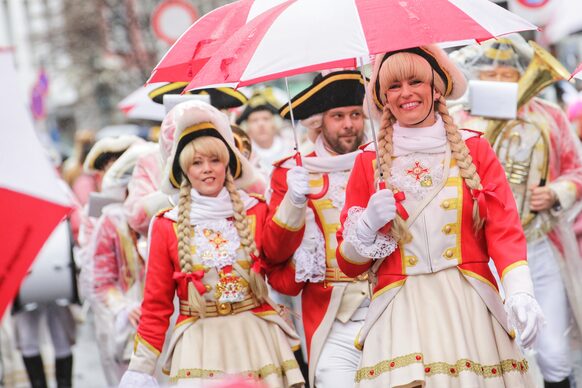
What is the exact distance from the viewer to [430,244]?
15.5 ft

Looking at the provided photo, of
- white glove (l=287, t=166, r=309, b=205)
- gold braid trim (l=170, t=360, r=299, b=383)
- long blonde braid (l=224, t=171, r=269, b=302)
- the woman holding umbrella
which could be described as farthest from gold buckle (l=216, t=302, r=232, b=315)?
the woman holding umbrella

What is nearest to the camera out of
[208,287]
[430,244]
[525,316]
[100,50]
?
[525,316]

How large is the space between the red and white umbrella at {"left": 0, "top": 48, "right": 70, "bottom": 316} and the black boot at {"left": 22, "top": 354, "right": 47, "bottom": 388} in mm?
6191

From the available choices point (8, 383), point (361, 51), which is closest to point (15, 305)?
point (8, 383)

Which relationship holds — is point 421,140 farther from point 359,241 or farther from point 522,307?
point 522,307

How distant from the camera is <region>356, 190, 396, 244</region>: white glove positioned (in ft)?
15.1

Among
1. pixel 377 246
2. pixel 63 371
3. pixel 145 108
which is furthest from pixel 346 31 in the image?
pixel 63 371

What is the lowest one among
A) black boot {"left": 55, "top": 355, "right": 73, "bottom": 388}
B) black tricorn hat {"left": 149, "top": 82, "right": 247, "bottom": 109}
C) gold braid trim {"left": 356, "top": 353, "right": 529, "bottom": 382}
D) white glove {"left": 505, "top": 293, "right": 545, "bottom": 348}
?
black boot {"left": 55, "top": 355, "right": 73, "bottom": 388}

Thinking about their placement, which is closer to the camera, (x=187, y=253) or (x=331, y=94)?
(x=187, y=253)

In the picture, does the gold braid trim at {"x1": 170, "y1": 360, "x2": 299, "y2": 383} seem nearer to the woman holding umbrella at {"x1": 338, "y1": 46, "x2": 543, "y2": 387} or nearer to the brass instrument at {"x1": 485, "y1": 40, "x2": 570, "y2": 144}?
the woman holding umbrella at {"x1": 338, "y1": 46, "x2": 543, "y2": 387}

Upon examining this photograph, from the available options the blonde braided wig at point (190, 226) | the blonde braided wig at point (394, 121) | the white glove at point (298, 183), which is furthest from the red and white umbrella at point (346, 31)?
the blonde braided wig at point (190, 226)

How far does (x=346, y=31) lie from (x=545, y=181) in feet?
9.83

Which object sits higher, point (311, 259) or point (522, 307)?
point (311, 259)

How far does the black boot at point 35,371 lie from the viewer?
9.68 m
